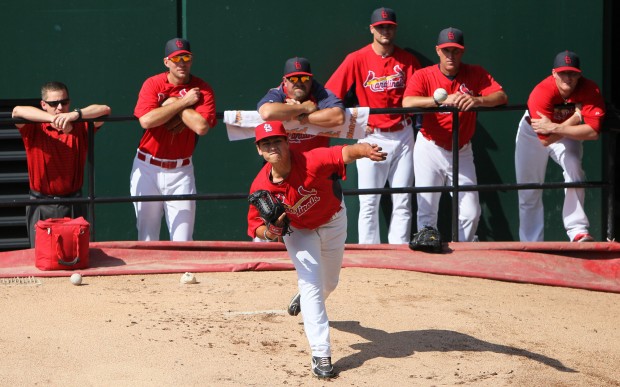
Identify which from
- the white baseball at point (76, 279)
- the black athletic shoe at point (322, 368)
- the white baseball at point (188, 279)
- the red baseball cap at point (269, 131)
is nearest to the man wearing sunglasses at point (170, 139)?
the white baseball at point (188, 279)

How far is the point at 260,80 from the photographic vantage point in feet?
34.7

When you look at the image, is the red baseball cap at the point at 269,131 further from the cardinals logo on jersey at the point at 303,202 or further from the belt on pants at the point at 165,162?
the belt on pants at the point at 165,162

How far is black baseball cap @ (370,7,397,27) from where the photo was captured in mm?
9828

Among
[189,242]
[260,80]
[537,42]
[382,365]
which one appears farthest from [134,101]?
[382,365]

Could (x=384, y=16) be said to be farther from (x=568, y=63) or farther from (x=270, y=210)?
(x=270, y=210)

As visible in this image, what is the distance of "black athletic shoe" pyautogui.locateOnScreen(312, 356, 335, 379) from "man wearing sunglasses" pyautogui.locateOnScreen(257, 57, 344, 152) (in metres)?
2.53

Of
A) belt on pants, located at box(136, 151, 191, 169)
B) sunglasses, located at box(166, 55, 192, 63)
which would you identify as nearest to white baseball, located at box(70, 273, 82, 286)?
belt on pants, located at box(136, 151, 191, 169)

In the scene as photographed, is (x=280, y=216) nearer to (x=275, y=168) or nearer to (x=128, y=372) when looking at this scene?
(x=275, y=168)

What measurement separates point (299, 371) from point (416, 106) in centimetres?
321

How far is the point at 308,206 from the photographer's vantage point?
6867 millimetres

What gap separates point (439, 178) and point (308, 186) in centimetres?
307

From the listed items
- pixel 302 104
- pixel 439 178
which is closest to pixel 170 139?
pixel 302 104

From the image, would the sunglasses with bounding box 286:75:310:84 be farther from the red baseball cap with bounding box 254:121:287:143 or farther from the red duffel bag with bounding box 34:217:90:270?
the red baseball cap with bounding box 254:121:287:143

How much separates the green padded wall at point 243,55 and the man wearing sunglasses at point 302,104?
1.67m
